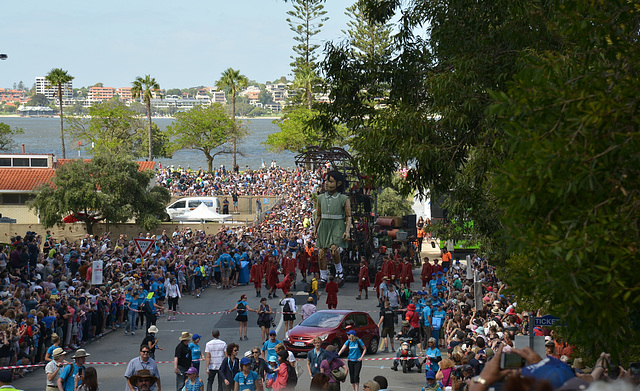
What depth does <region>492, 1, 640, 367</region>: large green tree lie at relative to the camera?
7.61m

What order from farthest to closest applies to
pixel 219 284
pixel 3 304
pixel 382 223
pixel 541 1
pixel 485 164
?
1. pixel 382 223
2. pixel 219 284
3. pixel 3 304
4. pixel 485 164
5. pixel 541 1

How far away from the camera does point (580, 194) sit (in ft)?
26.1

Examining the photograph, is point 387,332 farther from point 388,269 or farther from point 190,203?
point 190,203

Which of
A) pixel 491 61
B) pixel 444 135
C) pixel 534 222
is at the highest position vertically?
pixel 491 61

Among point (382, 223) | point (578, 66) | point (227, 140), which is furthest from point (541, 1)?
point (227, 140)

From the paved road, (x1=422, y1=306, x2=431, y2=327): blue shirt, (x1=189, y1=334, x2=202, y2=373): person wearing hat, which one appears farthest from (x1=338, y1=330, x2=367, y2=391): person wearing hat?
(x1=422, y1=306, x2=431, y2=327): blue shirt

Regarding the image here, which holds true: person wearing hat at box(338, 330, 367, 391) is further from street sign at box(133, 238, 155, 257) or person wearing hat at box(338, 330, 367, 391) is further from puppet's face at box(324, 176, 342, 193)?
street sign at box(133, 238, 155, 257)

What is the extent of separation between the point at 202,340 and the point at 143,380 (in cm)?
796

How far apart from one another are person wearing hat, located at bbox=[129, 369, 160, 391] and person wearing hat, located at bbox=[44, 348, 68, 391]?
1279 mm

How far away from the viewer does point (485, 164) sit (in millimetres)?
15359

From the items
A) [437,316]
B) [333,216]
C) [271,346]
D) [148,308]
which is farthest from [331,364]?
[333,216]

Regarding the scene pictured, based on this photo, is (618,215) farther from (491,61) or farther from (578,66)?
(491,61)

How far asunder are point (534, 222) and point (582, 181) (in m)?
0.71

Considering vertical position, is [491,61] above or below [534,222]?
above
